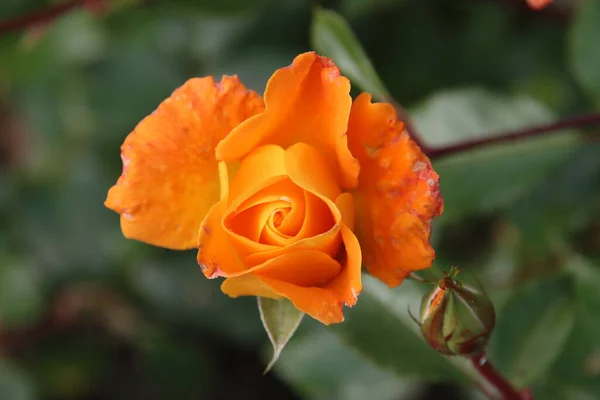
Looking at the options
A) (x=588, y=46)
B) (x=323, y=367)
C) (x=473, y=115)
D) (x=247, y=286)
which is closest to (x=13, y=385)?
(x=323, y=367)

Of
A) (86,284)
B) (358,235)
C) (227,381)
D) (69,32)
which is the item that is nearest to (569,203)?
(358,235)

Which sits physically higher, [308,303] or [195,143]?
[195,143]

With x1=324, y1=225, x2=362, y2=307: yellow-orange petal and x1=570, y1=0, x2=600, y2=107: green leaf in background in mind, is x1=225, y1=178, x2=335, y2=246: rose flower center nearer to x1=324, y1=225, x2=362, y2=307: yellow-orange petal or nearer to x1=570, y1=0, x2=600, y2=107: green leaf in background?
x1=324, y1=225, x2=362, y2=307: yellow-orange petal

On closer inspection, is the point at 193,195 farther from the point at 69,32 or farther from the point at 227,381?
the point at 227,381

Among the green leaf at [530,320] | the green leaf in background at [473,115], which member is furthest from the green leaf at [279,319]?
the green leaf in background at [473,115]

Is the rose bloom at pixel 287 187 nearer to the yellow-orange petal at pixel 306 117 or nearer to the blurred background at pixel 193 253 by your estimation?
the yellow-orange petal at pixel 306 117

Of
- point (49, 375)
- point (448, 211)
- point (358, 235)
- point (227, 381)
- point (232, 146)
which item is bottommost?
point (227, 381)

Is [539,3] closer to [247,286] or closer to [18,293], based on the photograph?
[247,286]
